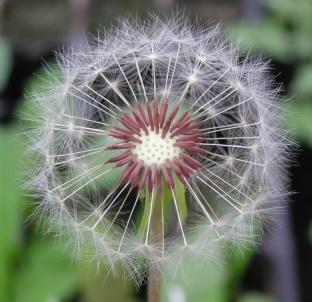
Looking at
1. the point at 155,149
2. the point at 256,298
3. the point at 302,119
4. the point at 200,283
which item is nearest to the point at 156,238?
the point at 155,149

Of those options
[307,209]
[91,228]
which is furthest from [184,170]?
[307,209]

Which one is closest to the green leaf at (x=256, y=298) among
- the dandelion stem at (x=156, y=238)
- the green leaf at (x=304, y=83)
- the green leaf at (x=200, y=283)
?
the green leaf at (x=200, y=283)

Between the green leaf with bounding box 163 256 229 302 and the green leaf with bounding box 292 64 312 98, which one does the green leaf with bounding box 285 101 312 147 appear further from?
the green leaf with bounding box 163 256 229 302

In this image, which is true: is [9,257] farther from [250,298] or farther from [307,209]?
[307,209]

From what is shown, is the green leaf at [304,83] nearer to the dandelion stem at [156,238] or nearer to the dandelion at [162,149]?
the dandelion at [162,149]

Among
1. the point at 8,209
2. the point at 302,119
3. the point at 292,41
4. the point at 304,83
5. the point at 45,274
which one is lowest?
the point at 45,274

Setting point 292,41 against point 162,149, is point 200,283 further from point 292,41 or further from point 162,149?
point 292,41
